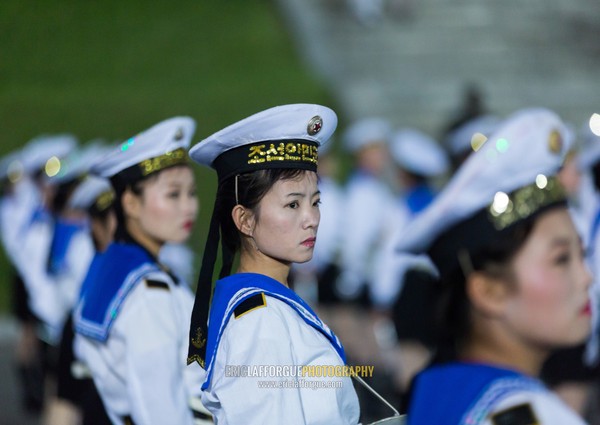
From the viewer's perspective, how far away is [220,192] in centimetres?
351

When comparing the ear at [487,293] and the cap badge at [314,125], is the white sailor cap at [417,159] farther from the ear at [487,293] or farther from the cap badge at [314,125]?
the ear at [487,293]

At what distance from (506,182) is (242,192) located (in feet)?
3.70

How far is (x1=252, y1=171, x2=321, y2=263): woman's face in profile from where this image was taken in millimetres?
3361

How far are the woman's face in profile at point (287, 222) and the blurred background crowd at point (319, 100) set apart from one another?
4604 millimetres

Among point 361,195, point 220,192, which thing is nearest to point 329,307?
point 361,195

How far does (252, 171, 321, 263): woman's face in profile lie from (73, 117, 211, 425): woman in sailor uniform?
3.18ft

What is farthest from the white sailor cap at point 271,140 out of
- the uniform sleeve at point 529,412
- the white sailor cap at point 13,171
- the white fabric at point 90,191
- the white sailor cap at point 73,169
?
the white sailor cap at point 13,171

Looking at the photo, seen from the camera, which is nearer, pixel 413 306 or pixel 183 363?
pixel 183 363

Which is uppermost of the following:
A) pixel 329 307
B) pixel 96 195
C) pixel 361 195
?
pixel 96 195

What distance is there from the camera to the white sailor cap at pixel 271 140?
334 centimetres

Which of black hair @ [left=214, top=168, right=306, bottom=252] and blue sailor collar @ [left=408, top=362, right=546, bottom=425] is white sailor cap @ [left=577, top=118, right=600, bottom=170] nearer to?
black hair @ [left=214, top=168, right=306, bottom=252]

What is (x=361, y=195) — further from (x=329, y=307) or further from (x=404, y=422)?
(x=404, y=422)

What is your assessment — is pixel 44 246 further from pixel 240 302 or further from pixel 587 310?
pixel 587 310

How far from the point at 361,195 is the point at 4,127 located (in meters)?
7.94
